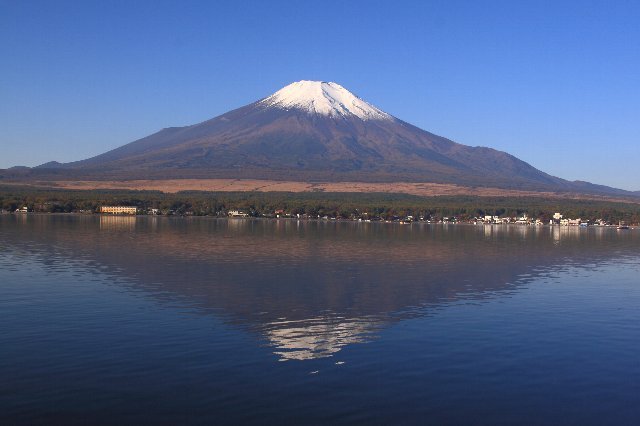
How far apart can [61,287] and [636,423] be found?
58.9 ft

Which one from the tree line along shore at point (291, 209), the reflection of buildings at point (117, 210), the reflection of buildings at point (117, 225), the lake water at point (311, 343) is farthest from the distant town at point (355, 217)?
the lake water at point (311, 343)

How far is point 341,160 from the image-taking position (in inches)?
7239

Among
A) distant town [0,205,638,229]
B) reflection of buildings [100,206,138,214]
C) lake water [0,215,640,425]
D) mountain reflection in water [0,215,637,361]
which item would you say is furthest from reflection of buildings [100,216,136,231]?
lake water [0,215,640,425]

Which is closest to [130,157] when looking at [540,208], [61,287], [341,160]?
[341,160]

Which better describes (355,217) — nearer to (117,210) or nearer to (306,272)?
(117,210)

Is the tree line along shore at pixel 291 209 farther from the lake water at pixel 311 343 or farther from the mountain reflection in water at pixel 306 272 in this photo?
the lake water at pixel 311 343

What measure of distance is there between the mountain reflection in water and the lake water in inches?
5.1

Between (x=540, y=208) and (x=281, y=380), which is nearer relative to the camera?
(x=281, y=380)

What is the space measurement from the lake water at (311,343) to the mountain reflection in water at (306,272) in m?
0.13

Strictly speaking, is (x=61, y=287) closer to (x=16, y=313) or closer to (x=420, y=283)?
(x=16, y=313)

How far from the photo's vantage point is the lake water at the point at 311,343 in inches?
464

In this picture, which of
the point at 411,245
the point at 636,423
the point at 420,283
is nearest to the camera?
the point at 636,423

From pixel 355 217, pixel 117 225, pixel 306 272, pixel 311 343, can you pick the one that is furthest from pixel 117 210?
pixel 311 343

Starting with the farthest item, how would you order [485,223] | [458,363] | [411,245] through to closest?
[485,223]
[411,245]
[458,363]
